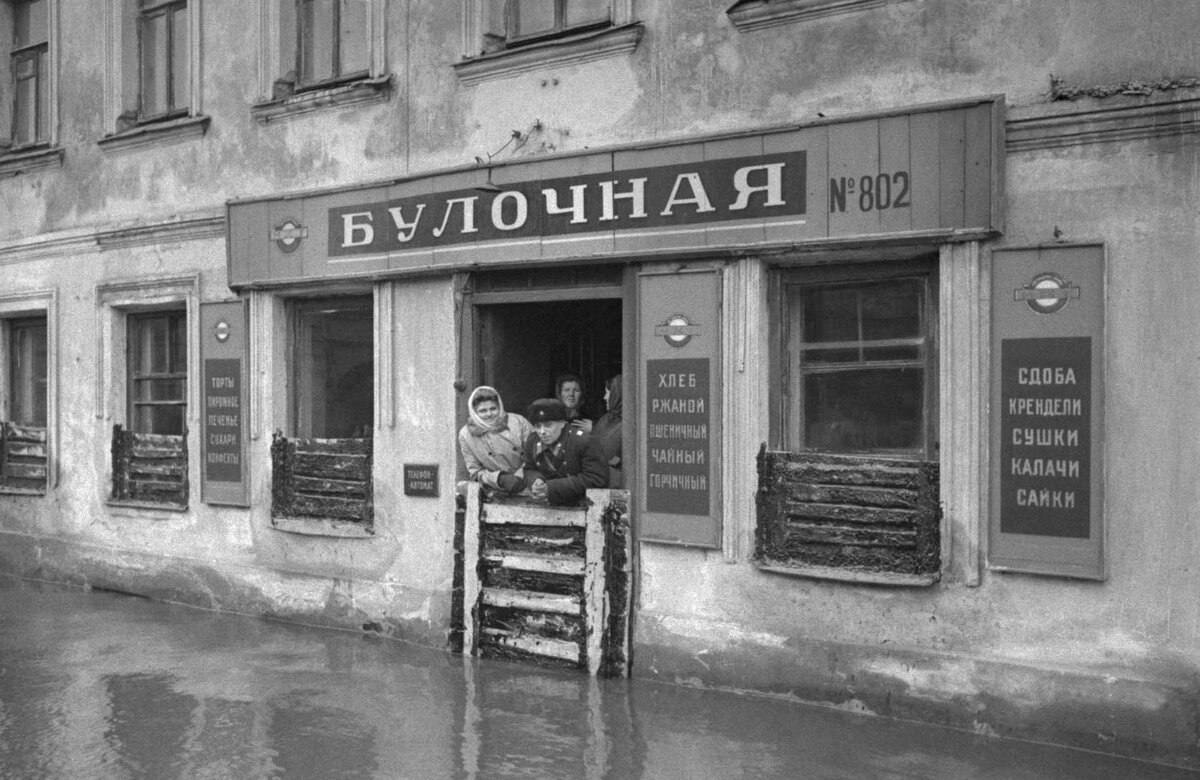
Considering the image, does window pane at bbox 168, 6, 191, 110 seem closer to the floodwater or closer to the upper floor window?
the upper floor window

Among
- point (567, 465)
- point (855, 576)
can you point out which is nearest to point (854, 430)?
point (855, 576)

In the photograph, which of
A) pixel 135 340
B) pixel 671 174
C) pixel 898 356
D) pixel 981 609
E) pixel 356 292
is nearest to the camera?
pixel 981 609

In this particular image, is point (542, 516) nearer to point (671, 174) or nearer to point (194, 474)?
point (671, 174)

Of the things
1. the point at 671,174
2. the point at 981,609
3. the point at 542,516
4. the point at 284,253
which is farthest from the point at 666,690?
the point at 284,253

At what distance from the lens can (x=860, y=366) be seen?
785 centimetres

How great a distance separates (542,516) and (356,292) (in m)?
2.48

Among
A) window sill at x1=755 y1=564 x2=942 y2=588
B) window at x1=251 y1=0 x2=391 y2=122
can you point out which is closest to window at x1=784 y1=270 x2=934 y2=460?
window sill at x1=755 y1=564 x2=942 y2=588

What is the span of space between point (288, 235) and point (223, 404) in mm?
1556

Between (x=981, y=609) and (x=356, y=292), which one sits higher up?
(x=356, y=292)

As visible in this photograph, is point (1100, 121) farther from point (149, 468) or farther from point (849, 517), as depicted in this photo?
point (149, 468)

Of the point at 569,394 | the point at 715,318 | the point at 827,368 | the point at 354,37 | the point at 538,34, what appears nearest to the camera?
the point at 827,368

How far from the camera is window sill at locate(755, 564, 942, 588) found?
7297 millimetres

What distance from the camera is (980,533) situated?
7141mm

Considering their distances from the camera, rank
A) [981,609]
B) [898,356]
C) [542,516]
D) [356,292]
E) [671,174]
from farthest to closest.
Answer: [356,292] < [542,516] < [671,174] < [898,356] < [981,609]
